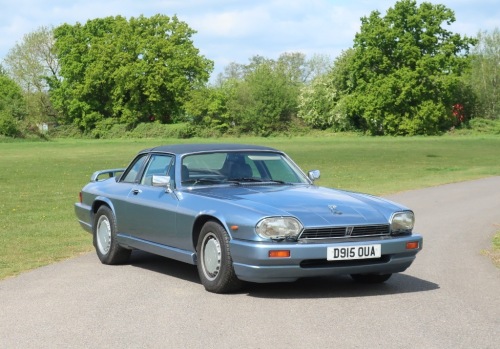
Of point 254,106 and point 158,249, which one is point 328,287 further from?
point 254,106

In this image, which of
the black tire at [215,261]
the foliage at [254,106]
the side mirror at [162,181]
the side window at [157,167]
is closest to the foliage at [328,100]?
the foliage at [254,106]

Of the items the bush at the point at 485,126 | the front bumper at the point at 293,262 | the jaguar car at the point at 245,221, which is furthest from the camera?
the bush at the point at 485,126

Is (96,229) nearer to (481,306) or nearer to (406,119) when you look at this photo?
(481,306)

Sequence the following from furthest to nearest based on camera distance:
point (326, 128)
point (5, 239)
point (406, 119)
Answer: point (326, 128)
point (406, 119)
point (5, 239)

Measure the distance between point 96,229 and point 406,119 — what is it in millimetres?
86016

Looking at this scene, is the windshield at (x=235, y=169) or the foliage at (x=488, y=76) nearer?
the windshield at (x=235, y=169)

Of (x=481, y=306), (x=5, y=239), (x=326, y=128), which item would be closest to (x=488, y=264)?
(x=481, y=306)

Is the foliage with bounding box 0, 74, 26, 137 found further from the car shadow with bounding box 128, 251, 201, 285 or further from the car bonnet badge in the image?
the car bonnet badge

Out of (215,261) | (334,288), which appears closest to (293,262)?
(215,261)

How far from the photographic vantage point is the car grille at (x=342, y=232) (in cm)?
846

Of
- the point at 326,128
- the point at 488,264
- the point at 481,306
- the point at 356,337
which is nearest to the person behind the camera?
the point at 356,337

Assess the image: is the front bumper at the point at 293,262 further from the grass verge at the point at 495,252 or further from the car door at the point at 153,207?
the grass verge at the point at 495,252

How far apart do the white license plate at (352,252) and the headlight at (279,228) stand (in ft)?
1.14

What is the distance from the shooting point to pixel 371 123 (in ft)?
327
